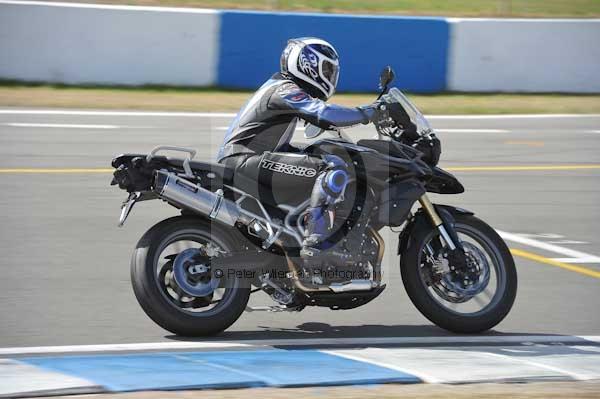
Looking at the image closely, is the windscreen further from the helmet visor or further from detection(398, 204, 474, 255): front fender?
detection(398, 204, 474, 255): front fender

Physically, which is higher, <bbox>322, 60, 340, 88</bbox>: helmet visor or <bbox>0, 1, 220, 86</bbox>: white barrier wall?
<bbox>0, 1, 220, 86</bbox>: white barrier wall

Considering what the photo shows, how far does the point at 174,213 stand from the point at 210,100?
658cm

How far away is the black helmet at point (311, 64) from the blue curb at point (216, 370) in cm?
167

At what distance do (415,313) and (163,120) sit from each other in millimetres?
8295

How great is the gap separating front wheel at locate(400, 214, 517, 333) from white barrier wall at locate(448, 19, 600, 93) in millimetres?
11433

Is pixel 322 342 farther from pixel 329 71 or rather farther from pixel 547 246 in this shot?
pixel 547 246

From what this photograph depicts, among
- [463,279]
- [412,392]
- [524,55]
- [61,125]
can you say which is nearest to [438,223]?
[463,279]

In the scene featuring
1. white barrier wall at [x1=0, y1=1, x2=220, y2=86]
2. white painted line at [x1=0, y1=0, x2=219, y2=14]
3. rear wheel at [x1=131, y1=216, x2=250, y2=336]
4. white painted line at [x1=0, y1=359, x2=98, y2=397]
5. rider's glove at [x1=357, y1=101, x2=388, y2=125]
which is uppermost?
white painted line at [x1=0, y1=0, x2=219, y2=14]

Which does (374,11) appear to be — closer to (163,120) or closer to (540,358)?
(163,120)

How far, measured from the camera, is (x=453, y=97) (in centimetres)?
1783

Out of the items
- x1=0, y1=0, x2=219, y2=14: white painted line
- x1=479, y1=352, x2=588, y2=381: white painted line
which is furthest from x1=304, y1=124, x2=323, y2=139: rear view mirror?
x1=0, y1=0, x2=219, y2=14: white painted line

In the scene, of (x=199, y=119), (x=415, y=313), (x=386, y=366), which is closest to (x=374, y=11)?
(x=199, y=119)

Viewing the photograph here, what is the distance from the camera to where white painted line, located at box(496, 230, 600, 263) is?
9109 mm

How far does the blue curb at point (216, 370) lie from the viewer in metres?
5.49
